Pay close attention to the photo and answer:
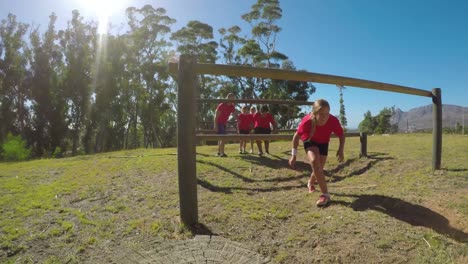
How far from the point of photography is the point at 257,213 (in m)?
3.58

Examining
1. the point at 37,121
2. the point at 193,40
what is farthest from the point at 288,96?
the point at 37,121

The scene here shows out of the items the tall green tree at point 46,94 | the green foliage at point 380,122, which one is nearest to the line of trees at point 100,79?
the tall green tree at point 46,94

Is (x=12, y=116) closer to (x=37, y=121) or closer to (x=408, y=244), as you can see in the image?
(x=37, y=121)

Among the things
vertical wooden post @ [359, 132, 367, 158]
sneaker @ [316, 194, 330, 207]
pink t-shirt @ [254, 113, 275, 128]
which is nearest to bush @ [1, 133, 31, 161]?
pink t-shirt @ [254, 113, 275, 128]

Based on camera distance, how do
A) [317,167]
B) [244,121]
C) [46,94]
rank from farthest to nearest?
1. [46,94]
2. [244,121]
3. [317,167]

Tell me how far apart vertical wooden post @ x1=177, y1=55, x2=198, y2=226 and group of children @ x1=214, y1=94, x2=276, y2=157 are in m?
4.16

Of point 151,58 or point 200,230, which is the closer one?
point 200,230

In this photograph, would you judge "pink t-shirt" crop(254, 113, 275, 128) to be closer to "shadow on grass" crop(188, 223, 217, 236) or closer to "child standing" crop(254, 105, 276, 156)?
"child standing" crop(254, 105, 276, 156)

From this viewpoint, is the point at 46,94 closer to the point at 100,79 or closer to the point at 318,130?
the point at 100,79

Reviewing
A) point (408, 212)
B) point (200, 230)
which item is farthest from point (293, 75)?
point (200, 230)

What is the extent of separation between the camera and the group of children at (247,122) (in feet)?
25.6

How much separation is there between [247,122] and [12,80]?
88.3 ft

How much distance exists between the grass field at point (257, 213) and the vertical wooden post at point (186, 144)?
22 centimetres

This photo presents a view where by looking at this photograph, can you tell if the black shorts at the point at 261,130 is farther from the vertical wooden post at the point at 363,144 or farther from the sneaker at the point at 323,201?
the sneaker at the point at 323,201
